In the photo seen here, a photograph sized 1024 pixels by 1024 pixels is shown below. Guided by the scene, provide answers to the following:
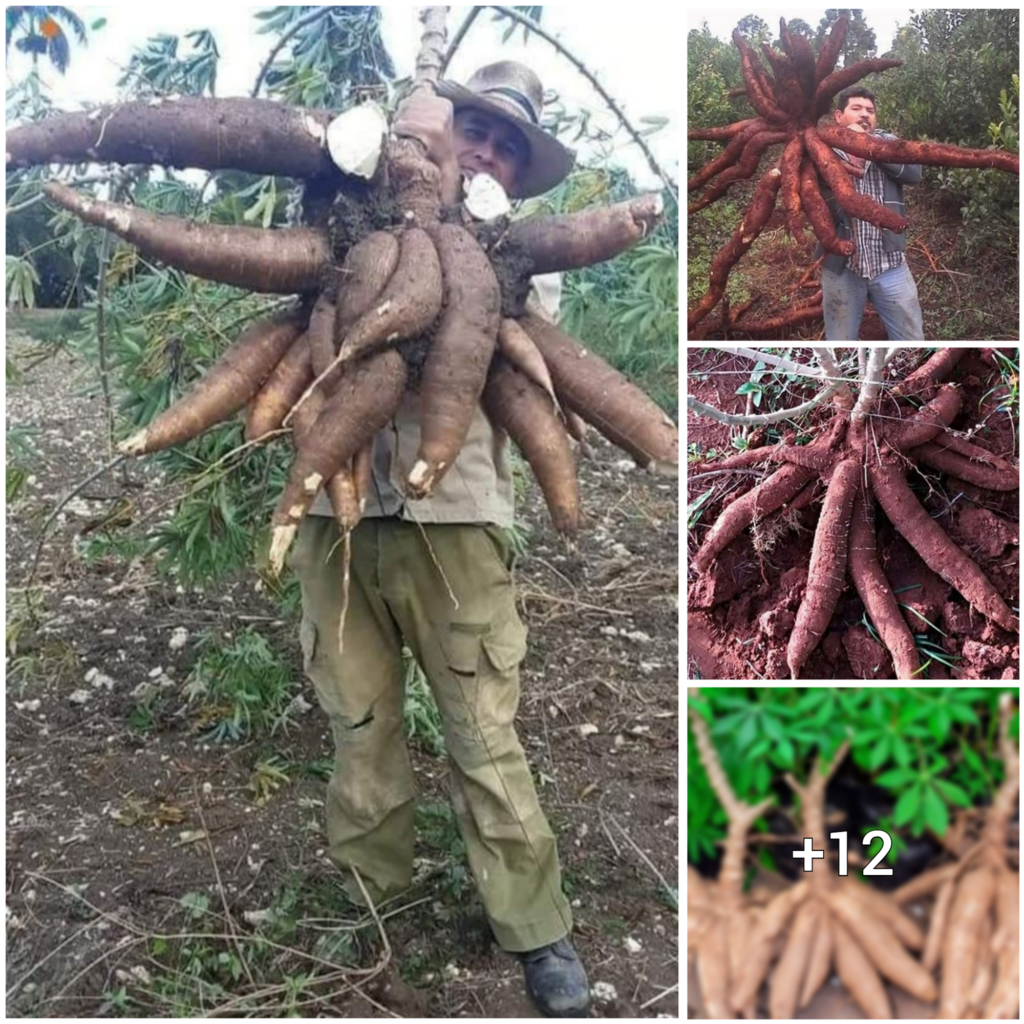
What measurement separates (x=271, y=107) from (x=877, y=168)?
82 cm

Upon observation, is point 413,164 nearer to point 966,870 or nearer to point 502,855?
point 502,855

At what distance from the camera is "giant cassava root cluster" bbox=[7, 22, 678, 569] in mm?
1180

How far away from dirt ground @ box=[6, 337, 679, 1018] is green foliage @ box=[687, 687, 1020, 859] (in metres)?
0.35

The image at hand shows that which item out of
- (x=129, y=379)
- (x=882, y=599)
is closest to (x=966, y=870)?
(x=882, y=599)

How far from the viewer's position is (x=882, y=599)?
136 cm

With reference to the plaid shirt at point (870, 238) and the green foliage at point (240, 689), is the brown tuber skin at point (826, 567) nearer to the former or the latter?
the plaid shirt at point (870, 238)

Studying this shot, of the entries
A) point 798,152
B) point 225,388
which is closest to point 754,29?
point 798,152

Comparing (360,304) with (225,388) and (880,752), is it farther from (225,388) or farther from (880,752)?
(880,752)

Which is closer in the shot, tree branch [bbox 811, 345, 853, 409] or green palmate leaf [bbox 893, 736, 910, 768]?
green palmate leaf [bbox 893, 736, 910, 768]

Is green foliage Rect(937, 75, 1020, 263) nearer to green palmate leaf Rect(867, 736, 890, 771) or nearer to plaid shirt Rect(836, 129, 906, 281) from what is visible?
plaid shirt Rect(836, 129, 906, 281)

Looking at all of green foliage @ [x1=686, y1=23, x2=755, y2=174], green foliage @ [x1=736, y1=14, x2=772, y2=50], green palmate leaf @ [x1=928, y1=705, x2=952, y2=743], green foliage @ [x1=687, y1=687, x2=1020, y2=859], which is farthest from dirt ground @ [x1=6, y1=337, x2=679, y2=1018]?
green foliage @ [x1=736, y1=14, x2=772, y2=50]

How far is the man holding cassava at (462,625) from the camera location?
1.30 m

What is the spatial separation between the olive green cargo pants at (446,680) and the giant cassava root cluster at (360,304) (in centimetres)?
14

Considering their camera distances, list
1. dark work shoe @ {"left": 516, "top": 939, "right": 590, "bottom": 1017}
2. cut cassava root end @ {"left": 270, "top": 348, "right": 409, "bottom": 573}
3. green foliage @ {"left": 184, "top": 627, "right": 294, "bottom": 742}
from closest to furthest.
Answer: cut cassava root end @ {"left": 270, "top": 348, "right": 409, "bottom": 573}
dark work shoe @ {"left": 516, "top": 939, "right": 590, "bottom": 1017}
green foliage @ {"left": 184, "top": 627, "right": 294, "bottom": 742}
